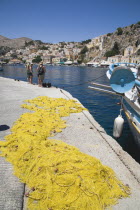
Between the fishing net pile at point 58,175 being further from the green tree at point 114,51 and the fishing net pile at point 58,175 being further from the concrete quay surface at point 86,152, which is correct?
the green tree at point 114,51

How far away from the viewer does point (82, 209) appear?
2479 millimetres

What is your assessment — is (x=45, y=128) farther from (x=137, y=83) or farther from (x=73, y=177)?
(x=137, y=83)

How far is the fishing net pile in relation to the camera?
2605 millimetres

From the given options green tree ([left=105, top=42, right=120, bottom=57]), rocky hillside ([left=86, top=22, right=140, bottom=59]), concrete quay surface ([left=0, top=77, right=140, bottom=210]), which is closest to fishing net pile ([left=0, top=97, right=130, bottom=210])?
concrete quay surface ([left=0, top=77, right=140, bottom=210])

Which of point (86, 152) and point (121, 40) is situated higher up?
point (121, 40)

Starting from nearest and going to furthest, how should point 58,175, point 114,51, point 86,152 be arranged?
point 58,175
point 86,152
point 114,51

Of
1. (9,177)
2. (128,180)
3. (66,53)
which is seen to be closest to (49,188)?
(9,177)

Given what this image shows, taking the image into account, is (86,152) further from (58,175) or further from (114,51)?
(114,51)

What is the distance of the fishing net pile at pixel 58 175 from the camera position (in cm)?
261

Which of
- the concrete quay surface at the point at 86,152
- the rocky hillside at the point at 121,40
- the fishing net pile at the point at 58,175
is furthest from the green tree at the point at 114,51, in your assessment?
the fishing net pile at the point at 58,175

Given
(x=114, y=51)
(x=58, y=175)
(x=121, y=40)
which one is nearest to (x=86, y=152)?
(x=58, y=175)

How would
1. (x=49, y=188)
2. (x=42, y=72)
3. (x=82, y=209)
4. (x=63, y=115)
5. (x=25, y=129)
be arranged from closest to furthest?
(x=82, y=209), (x=49, y=188), (x=25, y=129), (x=63, y=115), (x=42, y=72)

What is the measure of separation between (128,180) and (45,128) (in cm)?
297

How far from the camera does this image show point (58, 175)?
3.05m
